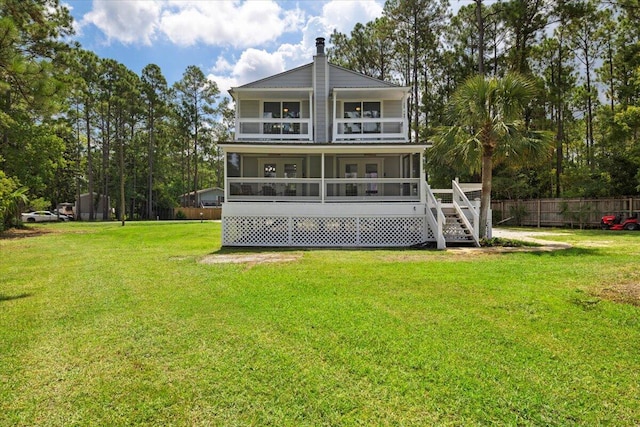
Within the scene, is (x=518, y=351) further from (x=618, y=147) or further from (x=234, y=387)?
(x=618, y=147)

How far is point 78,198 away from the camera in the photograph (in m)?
42.1

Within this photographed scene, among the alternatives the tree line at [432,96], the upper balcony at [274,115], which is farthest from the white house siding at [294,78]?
the tree line at [432,96]

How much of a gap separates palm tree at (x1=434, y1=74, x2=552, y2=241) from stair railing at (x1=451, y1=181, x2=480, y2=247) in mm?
1184

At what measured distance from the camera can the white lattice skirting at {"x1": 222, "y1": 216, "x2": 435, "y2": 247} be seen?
14.8m

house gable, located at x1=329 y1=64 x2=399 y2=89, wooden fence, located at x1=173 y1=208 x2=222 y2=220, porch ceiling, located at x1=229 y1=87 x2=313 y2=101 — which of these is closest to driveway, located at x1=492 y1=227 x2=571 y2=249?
house gable, located at x1=329 y1=64 x2=399 y2=89

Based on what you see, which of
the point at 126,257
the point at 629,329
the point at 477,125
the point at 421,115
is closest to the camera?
the point at 629,329

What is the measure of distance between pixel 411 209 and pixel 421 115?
21.0 metres

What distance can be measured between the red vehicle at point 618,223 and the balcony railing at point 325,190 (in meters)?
14.3

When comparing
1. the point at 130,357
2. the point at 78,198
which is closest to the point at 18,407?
the point at 130,357

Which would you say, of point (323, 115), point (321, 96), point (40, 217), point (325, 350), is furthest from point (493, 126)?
point (40, 217)

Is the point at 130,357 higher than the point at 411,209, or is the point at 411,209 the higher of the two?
the point at 411,209

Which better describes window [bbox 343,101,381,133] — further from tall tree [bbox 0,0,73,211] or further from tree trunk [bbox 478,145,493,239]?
tall tree [bbox 0,0,73,211]

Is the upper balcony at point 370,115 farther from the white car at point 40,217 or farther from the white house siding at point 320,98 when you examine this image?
the white car at point 40,217

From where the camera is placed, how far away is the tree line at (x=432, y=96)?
20.9 m
